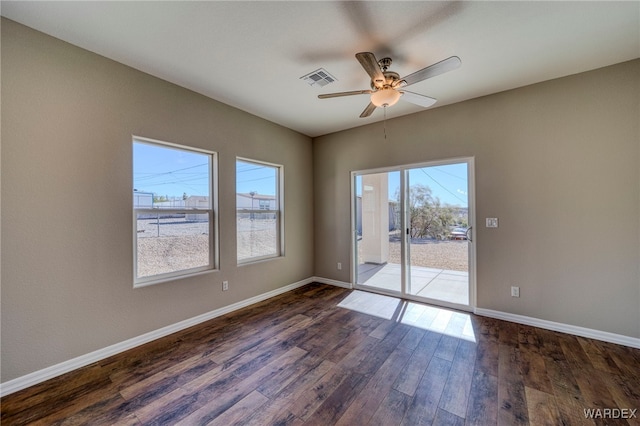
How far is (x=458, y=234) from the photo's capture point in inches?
135

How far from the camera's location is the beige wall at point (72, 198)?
6.37ft

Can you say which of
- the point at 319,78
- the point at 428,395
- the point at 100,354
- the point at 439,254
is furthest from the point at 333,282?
the point at 319,78

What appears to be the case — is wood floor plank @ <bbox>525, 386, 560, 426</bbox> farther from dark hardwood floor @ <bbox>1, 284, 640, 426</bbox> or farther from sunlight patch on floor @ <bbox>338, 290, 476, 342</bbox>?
sunlight patch on floor @ <bbox>338, 290, 476, 342</bbox>

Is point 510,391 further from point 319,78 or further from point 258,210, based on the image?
point 258,210

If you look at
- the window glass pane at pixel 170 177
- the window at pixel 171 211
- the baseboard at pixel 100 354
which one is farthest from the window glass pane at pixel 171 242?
the baseboard at pixel 100 354

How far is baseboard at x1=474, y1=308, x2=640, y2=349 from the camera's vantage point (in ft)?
8.12

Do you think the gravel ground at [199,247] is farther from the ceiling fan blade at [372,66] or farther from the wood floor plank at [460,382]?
the ceiling fan blade at [372,66]

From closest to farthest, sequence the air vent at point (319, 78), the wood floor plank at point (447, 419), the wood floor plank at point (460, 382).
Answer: the wood floor plank at point (447, 419), the wood floor plank at point (460, 382), the air vent at point (319, 78)

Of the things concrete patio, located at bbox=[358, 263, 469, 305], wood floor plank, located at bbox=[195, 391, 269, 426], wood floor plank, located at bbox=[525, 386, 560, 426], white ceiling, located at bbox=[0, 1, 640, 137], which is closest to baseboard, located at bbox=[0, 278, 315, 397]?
wood floor plank, located at bbox=[195, 391, 269, 426]

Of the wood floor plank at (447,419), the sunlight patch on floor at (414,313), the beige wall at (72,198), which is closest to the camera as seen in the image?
the wood floor plank at (447,419)

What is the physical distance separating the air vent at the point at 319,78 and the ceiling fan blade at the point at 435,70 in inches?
33.5

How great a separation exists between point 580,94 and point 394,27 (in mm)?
2293

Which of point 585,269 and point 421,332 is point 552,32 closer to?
point 585,269

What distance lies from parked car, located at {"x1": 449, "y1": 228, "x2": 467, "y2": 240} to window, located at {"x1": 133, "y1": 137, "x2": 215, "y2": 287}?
129 inches
